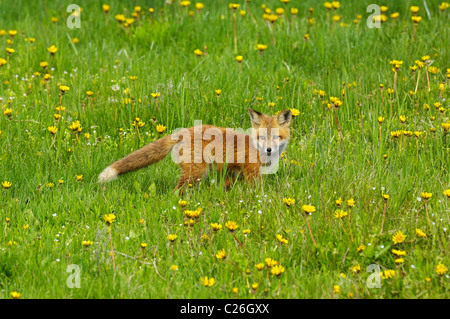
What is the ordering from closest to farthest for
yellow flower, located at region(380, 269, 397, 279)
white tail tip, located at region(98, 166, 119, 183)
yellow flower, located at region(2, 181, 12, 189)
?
yellow flower, located at region(380, 269, 397, 279) → yellow flower, located at region(2, 181, 12, 189) → white tail tip, located at region(98, 166, 119, 183)

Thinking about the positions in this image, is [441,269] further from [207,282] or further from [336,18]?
[336,18]

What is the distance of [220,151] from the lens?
17.7ft

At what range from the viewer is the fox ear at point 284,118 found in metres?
5.46

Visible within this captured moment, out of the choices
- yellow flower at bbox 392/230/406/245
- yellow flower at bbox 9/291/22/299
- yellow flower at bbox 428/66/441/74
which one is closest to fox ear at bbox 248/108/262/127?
yellow flower at bbox 392/230/406/245

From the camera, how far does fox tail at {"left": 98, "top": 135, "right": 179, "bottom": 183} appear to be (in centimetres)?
507

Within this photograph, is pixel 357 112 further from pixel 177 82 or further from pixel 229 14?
pixel 229 14

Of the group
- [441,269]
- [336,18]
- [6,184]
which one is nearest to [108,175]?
[6,184]

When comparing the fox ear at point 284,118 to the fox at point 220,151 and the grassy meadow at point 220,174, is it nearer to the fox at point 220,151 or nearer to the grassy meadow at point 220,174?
the fox at point 220,151

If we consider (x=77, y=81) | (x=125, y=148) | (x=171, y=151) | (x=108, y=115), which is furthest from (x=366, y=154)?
(x=77, y=81)

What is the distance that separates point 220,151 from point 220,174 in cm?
36

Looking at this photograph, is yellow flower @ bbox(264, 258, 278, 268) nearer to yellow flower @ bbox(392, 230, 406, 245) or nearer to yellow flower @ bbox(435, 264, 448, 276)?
yellow flower @ bbox(392, 230, 406, 245)

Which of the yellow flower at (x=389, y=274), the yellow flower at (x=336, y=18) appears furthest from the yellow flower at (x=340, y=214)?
the yellow flower at (x=336, y=18)

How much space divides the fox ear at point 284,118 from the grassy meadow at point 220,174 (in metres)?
0.24

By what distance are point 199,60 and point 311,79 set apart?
143cm
